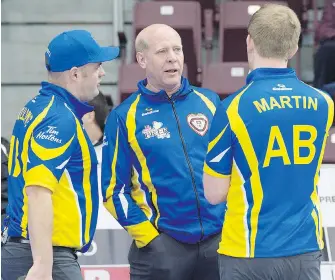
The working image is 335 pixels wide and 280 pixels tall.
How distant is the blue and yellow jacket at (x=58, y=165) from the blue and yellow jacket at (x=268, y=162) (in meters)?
0.56

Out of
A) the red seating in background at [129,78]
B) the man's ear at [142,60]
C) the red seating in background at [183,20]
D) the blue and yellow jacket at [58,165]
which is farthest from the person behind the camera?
the red seating in background at [183,20]

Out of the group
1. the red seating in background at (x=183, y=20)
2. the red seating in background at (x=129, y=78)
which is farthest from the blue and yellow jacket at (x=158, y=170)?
the red seating in background at (x=183, y=20)

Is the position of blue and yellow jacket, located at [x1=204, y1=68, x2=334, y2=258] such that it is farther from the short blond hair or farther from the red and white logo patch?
the red and white logo patch

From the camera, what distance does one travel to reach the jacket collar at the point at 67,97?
3547 mm

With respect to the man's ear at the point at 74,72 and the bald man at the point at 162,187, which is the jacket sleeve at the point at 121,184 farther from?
the man's ear at the point at 74,72

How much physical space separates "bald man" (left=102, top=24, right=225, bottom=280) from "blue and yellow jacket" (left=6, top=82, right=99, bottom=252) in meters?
0.39

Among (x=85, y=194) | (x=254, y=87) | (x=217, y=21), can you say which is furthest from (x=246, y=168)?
(x=217, y=21)

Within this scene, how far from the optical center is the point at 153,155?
3930 millimetres

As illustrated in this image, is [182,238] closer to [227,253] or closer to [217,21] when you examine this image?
[227,253]

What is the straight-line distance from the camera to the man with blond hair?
3098 mm

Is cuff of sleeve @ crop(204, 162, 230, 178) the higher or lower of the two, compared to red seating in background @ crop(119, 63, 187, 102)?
lower

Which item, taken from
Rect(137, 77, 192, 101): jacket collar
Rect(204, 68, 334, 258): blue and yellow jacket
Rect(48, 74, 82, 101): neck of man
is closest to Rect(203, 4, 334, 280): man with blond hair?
Rect(204, 68, 334, 258): blue and yellow jacket

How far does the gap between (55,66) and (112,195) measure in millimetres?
650

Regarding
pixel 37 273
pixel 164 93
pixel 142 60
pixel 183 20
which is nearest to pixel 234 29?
pixel 183 20
